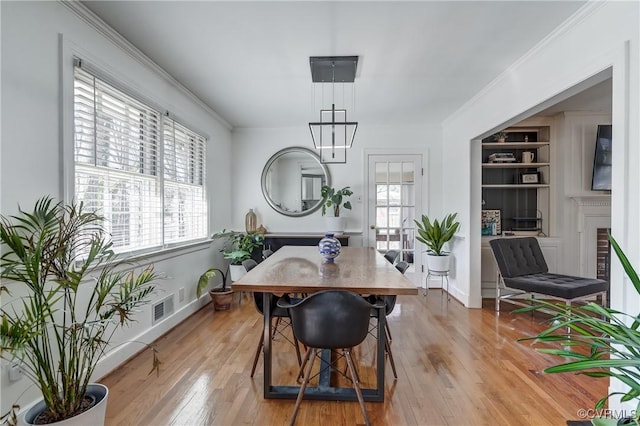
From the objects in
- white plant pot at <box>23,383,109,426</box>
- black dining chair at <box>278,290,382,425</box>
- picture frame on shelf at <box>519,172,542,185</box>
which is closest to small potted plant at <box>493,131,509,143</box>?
picture frame on shelf at <box>519,172,542,185</box>

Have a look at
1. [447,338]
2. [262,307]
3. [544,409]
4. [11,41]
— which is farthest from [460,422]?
[11,41]

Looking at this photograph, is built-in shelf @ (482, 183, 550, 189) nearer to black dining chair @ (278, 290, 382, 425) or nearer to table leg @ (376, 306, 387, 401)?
table leg @ (376, 306, 387, 401)

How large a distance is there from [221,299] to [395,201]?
2.94m

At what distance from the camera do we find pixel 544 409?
188cm

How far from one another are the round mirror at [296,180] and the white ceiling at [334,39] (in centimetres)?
141

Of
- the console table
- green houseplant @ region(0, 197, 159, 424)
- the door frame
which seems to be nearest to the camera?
green houseplant @ region(0, 197, 159, 424)

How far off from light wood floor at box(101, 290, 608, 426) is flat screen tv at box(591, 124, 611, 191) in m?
2.27

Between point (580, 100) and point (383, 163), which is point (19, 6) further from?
point (580, 100)

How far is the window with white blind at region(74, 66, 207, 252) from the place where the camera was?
2.11 meters

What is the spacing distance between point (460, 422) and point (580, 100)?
12.8ft

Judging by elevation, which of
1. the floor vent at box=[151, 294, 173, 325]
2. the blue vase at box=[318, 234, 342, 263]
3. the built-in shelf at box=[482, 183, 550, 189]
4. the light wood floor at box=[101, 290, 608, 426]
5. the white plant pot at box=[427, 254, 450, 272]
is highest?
the built-in shelf at box=[482, 183, 550, 189]

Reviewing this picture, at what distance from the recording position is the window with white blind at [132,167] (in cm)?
211

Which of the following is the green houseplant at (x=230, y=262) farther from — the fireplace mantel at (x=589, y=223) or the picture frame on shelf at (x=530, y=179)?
the fireplace mantel at (x=589, y=223)

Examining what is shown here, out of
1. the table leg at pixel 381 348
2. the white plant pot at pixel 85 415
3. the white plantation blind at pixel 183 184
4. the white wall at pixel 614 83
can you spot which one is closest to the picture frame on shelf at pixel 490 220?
the white wall at pixel 614 83
